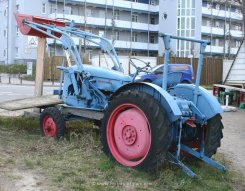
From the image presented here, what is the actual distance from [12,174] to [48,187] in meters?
0.70

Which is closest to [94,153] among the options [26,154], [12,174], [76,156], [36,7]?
[76,156]

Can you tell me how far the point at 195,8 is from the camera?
64688 millimetres

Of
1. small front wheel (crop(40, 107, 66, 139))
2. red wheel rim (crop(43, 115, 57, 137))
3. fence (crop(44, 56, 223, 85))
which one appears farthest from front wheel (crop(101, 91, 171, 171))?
fence (crop(44, 56, 223, 85))

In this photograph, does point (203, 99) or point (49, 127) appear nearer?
point (203, 99)

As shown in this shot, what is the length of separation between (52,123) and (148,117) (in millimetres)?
2885

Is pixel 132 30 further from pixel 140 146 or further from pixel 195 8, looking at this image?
pixel 140 146

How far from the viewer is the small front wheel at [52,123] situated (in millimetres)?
7762

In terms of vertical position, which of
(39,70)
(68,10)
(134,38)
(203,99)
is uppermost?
(68,10)

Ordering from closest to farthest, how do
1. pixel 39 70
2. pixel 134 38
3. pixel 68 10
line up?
pixel 39 70 → pixel 68 10 → pixel 134 38

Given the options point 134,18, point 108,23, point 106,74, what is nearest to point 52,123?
point 106,74

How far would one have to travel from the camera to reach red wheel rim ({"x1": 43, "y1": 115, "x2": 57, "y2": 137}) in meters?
7.93

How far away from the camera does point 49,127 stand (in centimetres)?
805

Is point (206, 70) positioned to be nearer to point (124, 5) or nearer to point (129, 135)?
point (129, 135)

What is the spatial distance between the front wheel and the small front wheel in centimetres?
168
